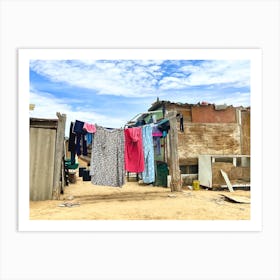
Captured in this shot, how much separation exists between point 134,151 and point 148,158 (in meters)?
0.25

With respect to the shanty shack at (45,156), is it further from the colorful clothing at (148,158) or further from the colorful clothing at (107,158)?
the colorful clothing at (148,158)

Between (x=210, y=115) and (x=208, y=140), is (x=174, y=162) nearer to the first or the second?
(x=208, y=140)

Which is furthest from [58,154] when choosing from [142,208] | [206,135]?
[206,135]

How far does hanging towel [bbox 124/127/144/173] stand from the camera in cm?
432

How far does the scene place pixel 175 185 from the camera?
487 centimetres

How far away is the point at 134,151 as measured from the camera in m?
4.36

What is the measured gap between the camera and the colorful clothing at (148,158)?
4.44 m

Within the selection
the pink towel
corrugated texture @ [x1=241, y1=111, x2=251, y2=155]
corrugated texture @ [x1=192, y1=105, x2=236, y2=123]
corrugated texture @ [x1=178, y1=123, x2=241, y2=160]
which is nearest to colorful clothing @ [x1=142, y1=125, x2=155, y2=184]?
the pink towel

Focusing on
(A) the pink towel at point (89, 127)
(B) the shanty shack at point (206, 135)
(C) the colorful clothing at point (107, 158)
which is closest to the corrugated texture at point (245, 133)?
(B) the shanty shack at point (206, 135)

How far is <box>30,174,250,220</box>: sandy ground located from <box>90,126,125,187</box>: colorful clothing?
31 centimetres
